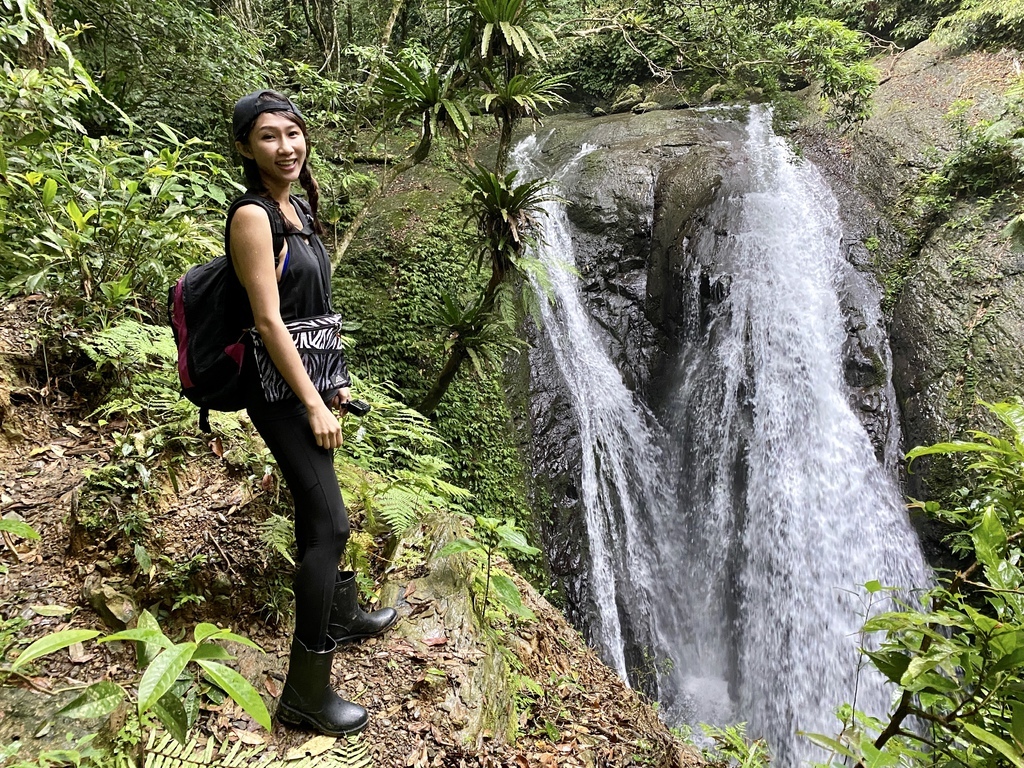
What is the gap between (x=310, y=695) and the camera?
1905mm

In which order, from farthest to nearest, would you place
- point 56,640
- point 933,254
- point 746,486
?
point 933,254
point 746,486
point 56,640

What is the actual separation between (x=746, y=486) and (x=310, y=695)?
6499 mm

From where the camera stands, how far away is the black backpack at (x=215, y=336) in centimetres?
178

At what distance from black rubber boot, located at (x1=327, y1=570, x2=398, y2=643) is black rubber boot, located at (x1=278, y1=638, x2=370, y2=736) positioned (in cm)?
34

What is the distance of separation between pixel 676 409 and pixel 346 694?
6.74 m

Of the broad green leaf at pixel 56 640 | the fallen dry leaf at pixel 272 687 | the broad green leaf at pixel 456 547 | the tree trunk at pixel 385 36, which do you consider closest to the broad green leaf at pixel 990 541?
the broad green leaf at pixel 456 547

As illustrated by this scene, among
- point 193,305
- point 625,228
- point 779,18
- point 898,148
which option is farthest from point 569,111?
point 193,305

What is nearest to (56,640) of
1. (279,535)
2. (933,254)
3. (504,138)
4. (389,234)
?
(279,535)

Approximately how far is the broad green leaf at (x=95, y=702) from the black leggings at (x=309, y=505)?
1.75 feet

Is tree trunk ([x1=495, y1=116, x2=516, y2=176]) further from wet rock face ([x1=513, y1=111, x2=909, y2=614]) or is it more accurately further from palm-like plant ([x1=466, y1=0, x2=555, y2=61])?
wet rock face ([x1=513, y1=111, x2=909, y2=614])

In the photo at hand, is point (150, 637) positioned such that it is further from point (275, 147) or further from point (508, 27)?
point (508, 27)

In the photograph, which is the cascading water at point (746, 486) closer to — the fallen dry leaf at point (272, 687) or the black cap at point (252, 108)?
the black cap at point (252, 108)

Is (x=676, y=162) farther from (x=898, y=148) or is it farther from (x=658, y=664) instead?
(x=658, y=664)

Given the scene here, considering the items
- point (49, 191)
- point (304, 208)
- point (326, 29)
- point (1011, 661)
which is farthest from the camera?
point (326, 29)
